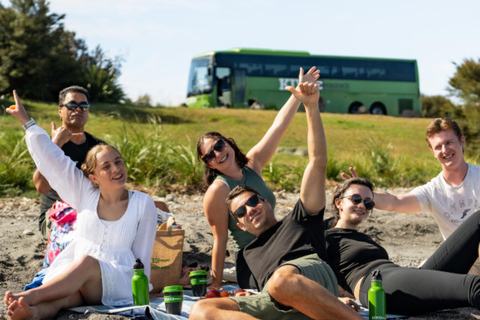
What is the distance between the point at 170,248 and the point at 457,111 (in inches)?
489

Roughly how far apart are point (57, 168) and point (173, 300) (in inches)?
46.6

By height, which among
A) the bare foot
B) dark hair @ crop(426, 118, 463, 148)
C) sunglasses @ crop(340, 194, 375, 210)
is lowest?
the bare foot

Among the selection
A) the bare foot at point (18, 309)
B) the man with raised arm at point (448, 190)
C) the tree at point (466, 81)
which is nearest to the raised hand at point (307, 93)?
the man with raised arm at point (448, 190)

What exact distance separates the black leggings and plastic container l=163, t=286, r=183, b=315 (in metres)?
1.20

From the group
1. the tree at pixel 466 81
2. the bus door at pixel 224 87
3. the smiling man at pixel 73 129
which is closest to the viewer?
the smiling man at pixel 73 129

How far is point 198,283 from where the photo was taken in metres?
4.61

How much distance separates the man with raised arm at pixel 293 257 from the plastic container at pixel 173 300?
1.18ft

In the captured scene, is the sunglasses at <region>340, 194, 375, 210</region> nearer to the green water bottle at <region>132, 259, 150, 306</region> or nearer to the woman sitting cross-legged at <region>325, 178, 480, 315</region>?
the woman sitting cross-legged at <region>325, 178, 480, 315</region>

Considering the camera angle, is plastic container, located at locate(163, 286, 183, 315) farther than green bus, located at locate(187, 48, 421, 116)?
No

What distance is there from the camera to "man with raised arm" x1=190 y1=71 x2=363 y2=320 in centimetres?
358

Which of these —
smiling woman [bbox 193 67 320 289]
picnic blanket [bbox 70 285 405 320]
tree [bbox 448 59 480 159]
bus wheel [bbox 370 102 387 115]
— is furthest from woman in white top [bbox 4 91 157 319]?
bus wheel [bbox 370 102 387 115]

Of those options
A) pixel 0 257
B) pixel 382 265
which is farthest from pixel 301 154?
pixel 382 265

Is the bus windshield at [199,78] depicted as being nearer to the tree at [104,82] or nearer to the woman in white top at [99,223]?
the tree at [104,82]

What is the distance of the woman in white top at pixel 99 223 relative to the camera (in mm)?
4215
